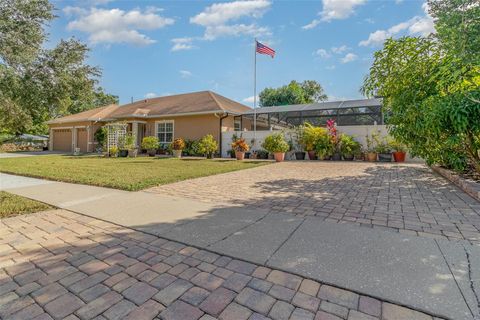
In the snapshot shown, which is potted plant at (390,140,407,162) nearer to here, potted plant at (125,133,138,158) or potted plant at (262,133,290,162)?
potted plant at (262,133,290,162)

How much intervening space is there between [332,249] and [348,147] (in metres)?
12.0

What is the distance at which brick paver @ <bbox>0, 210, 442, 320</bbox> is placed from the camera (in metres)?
1.75

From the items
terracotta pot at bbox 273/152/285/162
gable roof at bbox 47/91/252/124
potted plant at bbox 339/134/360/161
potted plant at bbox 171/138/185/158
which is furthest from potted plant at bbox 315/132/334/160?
potted plant at bbox 171/138/185/158

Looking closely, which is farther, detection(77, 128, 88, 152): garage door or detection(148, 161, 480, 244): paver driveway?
detection(77, 128, 88, 152): garage door

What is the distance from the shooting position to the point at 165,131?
1975 centimetres

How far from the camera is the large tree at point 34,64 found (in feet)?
31.5

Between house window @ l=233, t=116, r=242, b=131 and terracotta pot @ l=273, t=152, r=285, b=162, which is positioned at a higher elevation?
house window @ l=233, t=116, r=242, b=131

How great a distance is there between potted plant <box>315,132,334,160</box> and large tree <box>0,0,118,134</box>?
1203 centimetres

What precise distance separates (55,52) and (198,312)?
13137mm

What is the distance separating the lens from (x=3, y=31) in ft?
31.6

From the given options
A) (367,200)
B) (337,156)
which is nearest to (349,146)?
(337,156)

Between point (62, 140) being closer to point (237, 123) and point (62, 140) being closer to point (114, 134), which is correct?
point (114, 134)

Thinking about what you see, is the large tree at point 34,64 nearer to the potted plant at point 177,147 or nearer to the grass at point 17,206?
the potted plant at point 177,147

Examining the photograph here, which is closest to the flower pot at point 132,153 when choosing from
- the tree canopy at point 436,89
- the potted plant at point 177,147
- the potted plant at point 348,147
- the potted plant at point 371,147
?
the potted plant at point 177,147
